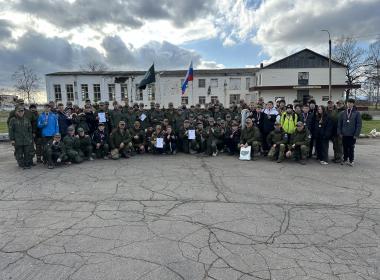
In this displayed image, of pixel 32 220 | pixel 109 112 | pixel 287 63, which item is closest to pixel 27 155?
pixel 109 112

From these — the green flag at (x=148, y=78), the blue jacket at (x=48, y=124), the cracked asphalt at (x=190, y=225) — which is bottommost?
the cracked asphalt at (x=190, y=225)

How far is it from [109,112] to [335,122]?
323 inches

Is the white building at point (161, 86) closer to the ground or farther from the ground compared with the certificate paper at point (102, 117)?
farther from the ground

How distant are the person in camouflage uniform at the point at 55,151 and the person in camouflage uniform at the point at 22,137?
61 cm

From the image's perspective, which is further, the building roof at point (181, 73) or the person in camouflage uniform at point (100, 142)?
the building roof at point (181, 73)

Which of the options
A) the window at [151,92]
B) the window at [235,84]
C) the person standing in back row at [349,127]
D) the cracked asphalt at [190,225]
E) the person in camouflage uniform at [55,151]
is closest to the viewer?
the cracked asphalt at [190,225]

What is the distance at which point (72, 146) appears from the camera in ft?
29.2

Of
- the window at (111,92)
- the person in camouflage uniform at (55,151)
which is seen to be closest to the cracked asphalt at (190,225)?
the person in camouflage uniform at (55,151)

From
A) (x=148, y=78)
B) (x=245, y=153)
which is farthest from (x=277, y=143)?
(x=148, y=78)

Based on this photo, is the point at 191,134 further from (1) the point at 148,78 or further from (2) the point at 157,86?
(2) the point at 157,86

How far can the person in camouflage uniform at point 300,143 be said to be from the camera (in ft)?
28.1

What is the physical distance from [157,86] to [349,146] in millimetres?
47401

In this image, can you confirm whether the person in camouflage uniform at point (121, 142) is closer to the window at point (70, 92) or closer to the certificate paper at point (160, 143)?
the certificate paper at point (160, 143)

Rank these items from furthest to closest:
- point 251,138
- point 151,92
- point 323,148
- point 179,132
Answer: point 151,92 < point 179,132 < point 251,138 < point 323,148
